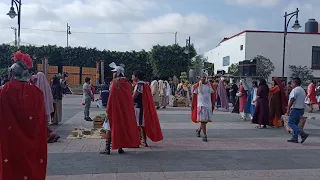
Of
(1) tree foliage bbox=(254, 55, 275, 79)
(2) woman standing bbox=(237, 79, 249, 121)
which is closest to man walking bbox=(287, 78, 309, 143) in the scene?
(2) woman standing bbox=(237, 79, 249, 121)

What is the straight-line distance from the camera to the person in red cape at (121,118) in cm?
759

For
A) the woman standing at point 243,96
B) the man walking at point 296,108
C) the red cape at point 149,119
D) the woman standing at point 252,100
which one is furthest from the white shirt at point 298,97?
the woman standing at point 243,96

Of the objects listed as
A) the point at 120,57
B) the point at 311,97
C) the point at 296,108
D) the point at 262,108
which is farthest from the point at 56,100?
the point at 120,57

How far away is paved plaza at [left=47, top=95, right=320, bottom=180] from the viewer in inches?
244

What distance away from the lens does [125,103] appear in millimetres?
7742

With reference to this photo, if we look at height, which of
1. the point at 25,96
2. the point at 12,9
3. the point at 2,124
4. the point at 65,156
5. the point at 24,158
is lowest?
the point at 65,156

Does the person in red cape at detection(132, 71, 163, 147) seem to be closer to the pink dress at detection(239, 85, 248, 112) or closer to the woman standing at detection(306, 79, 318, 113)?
the pink dress at detection(239, 85, 248, 112)

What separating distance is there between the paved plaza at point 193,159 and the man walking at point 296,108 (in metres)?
0.30

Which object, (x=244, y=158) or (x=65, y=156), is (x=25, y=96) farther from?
(x=244, y=158)

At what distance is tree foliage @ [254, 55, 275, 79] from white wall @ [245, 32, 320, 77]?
0.91 meters

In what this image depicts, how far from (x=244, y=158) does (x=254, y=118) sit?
212 inches

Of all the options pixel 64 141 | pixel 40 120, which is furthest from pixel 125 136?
pixel 40 120

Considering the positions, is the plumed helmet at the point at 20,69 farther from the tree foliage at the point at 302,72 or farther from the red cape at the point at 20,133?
the tree foliage at the point at 302,72

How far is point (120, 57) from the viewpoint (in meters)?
44.6
